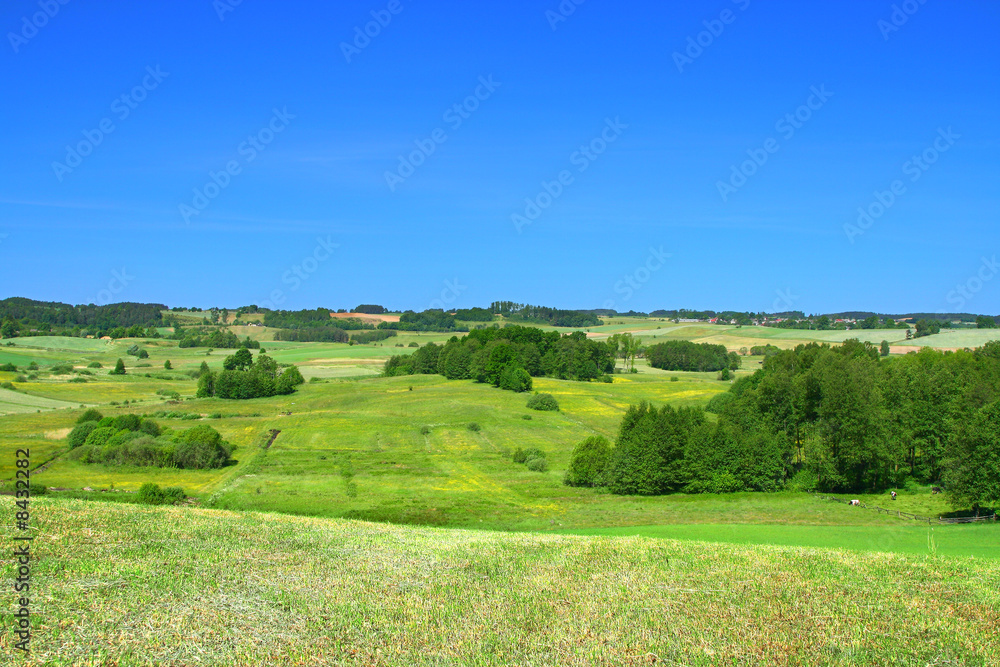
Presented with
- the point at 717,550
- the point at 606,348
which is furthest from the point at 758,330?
the point at 717,550

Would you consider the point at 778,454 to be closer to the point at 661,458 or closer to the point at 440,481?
the point at 661,458

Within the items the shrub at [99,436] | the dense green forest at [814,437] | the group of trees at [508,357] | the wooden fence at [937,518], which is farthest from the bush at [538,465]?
the group of trees at [508,357]

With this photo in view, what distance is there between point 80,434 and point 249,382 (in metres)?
44.8

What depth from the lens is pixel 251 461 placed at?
61938 millimetres

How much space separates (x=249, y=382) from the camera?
109438mm

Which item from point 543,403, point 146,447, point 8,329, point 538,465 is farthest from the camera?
point 8,329

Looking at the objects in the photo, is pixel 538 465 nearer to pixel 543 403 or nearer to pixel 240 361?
pixel 543 403

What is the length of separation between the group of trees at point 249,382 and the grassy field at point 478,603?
90674 mm

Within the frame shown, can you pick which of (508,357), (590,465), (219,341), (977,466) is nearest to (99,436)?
(590,465)

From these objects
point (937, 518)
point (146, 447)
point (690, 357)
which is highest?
point (690, 357)

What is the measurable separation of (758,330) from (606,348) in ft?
237

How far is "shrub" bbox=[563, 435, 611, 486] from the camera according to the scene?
5631 centimetres

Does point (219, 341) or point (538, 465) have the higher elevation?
point (219, 341)

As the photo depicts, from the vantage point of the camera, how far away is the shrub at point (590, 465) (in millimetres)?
56312
